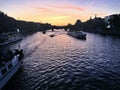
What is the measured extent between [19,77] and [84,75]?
14.4 metres

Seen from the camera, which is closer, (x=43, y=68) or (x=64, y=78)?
(x=64, y=78)

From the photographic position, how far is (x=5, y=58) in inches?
1203

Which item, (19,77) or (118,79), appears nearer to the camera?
(118,79)

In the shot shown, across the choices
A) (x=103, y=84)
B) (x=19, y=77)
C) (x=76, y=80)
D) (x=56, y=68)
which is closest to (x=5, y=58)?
(x=19, y=77)

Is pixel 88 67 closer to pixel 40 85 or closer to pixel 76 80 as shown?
pixel 76 80

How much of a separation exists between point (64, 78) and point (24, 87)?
8.29 m

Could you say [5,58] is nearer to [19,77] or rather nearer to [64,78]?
[19,77]

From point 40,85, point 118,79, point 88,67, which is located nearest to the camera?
point 40,85

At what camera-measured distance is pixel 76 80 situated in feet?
87.6

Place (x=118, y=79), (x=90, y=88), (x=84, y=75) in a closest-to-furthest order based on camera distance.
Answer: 1. (x=90, y=88)
2. (x=118, y=79)
3. (x=84, y=75)

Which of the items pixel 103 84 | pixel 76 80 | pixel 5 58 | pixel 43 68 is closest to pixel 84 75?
pixel 76 80

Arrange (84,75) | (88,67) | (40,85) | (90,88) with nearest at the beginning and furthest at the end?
(90,88) < (40,85) < (84,75) < (88,67)

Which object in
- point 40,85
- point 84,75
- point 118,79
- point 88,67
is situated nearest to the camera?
point 40,85

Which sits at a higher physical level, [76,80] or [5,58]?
[5,58]
